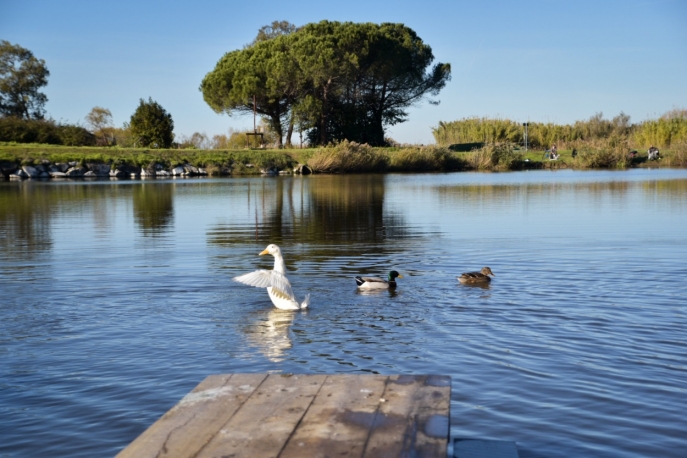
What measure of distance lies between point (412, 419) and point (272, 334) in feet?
14.5

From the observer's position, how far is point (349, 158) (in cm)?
5275

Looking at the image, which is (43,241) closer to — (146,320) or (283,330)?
(146,320)

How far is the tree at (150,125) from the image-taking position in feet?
200

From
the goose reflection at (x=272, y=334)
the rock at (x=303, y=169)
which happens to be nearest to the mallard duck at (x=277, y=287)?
the goose reflection at (x=272, y=334)

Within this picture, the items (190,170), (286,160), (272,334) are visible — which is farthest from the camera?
(286,160)

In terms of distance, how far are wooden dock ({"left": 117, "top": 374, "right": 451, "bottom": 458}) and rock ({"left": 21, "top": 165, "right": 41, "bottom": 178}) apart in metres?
47.4

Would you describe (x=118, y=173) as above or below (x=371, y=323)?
above

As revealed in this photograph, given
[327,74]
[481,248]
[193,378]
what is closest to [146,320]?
[193,378]

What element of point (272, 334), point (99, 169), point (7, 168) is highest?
point (7, 168)

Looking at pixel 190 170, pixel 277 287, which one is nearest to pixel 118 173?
pixel 190 170

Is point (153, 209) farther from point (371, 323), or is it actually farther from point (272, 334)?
point (272, 334)

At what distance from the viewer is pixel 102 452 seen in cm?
498

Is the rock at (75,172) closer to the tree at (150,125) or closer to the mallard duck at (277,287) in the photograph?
the tree at (150,125)

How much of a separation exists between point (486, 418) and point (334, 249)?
30.6 ft
